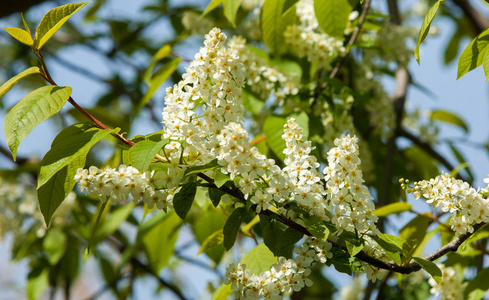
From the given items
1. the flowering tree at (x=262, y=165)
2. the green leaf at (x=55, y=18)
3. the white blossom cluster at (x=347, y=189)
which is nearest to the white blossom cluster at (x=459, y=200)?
the flowering tree at (x=262, y=165)

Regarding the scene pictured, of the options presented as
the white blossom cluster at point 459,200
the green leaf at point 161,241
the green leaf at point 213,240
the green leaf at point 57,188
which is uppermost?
the white blossom cluster at point 459,200

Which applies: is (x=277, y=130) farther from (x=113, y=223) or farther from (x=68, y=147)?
(x=113, y=223)

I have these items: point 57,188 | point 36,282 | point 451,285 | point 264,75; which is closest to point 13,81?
point 57,188

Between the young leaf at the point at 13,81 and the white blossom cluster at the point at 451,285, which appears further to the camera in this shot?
the white blossom cluster at the point at 451,285

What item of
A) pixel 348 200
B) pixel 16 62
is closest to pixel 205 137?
pixel 348 200

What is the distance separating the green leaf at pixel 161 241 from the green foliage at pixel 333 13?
1094 mm

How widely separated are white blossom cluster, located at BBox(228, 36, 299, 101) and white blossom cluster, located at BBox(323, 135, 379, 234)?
1.00 meters

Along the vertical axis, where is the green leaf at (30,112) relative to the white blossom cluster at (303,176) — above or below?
above

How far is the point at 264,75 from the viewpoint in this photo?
86.0 inches

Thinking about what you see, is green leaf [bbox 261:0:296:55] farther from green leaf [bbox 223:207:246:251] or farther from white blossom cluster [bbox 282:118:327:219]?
green leaf [bbox 223:207:246:251]

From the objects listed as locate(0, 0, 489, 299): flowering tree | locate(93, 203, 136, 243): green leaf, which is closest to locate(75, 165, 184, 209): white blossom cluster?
locate(0, 0, 489, 299): flowering tree

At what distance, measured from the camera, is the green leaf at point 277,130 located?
1.80m

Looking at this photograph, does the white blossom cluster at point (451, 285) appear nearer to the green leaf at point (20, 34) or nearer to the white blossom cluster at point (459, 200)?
the white blossom cluster at point (459, 200)

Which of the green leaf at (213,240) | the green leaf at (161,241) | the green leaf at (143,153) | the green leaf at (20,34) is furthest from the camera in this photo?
the green leaf at (161,241)
